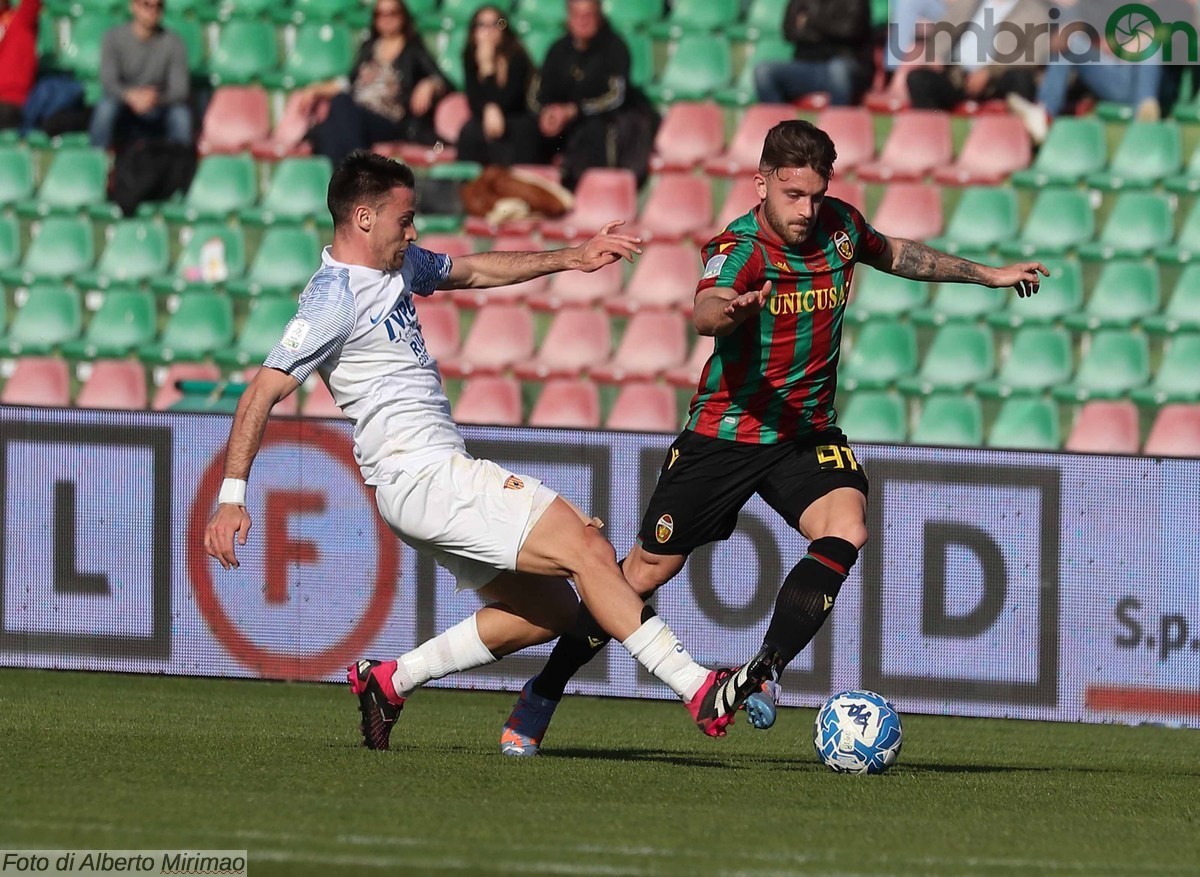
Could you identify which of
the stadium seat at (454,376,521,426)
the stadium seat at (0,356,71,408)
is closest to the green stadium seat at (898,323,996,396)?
the stadium seat at (454,376,521,426)

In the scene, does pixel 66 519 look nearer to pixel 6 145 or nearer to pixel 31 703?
pixel 31 703

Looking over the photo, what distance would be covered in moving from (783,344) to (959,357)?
601 cm

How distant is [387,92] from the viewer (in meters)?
14.3

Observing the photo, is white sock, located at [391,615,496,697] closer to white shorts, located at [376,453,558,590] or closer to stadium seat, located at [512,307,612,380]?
white shorts, located at [376,453,558,590]

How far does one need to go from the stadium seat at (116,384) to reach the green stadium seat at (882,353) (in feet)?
16.1

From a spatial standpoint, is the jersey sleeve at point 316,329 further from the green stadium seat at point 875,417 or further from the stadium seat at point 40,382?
the stadium seat at point 40,382

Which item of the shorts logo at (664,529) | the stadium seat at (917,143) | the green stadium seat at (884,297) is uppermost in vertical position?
the stadium seat at (917,143)

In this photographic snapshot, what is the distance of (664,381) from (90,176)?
5.05 m

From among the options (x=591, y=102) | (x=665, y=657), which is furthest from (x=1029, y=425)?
(x=665, y=657)

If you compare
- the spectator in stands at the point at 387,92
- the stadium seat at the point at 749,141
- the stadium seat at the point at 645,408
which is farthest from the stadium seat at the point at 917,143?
the spectator in stands at the point at 387,92

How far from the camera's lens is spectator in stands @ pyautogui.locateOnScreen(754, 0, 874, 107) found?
13.7m

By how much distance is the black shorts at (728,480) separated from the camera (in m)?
7.03

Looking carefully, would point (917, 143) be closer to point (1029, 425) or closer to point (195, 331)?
point (1029, 425)

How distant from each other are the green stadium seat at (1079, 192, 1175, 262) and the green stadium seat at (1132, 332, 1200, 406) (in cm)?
76
